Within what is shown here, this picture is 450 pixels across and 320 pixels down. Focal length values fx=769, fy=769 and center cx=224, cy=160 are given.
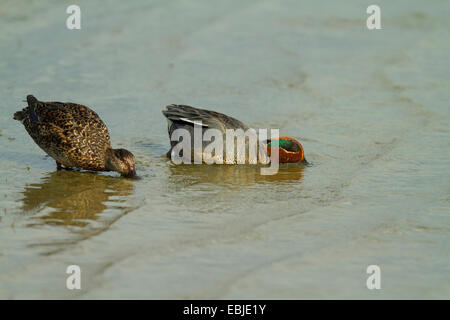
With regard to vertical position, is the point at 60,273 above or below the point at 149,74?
below

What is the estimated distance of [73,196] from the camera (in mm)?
7035

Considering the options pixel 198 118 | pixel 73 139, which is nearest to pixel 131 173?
pixel 73 139

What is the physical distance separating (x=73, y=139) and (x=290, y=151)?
94.1 inches

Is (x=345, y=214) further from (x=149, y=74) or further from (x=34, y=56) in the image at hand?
(x=34, y=56)

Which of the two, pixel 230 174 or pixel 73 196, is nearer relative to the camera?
pixel 73 196

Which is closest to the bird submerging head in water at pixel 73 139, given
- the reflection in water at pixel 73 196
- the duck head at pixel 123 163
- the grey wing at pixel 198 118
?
the duck head at pixel 123 163

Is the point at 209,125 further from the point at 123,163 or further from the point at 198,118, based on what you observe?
the point at 123,163

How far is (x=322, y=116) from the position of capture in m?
10.5

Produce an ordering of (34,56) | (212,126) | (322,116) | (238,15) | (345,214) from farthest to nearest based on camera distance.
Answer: (238,15) < (34,56) < (322,116) < (212,126) < (345,214)

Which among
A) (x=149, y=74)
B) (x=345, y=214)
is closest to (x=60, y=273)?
(x=345, y=214)

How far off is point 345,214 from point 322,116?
3.92 meters
